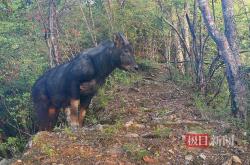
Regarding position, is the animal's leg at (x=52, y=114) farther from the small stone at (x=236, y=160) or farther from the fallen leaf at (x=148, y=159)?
the small stone at (x=236, y=160)

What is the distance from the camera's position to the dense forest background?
30.9 ft

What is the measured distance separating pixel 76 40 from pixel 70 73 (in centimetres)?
337

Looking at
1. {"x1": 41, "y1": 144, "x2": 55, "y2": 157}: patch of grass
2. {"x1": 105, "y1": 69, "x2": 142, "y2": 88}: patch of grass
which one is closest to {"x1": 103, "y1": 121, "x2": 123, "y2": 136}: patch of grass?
{"x1": 41, "y1": 144, "x2": 55, "y2": 157}: patch of grass

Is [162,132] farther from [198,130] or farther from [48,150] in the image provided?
[48,150]

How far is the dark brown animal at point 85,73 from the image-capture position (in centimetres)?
779

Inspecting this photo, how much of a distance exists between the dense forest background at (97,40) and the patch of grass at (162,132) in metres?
1.25

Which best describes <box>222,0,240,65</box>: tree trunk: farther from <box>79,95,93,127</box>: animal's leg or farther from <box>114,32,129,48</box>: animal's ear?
<box>79,95,93,127</box>: animal's leg

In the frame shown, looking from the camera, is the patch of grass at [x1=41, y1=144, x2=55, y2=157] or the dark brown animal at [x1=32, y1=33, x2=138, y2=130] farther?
the dark brown animal at [x1=32, y1=33, x2=138, y2=130]

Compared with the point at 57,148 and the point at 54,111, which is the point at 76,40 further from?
the point at 57,148

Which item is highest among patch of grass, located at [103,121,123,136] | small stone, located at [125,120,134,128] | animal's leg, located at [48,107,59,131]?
patch of grass, located at [103,121,123,136]

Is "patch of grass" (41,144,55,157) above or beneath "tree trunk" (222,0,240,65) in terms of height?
beneath

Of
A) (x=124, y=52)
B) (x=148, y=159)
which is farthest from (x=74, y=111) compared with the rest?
(x=148, y=159)

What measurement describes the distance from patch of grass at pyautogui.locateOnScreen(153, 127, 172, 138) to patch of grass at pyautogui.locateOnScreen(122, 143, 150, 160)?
1.73 ft

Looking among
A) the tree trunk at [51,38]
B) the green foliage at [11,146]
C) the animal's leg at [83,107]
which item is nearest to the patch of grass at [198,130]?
the animal's leg at [83,107]
